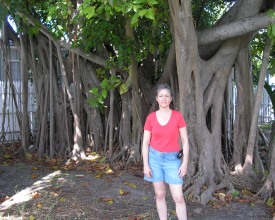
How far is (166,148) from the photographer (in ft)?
13.1

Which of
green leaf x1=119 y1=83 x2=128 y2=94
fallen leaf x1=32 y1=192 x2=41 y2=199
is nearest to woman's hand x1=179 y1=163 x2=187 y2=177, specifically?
fallen leaf x1=32 y1=192 x2=41 y2=199

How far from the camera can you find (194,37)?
568 cm

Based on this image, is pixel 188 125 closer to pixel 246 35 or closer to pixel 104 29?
pixel 246 35

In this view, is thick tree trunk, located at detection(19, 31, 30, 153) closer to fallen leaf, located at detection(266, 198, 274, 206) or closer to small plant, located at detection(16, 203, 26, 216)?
small plant, located at detection(16, 203, 26, 216)

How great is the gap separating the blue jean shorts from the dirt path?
868mm

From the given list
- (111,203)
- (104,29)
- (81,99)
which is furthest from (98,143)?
(111,203)

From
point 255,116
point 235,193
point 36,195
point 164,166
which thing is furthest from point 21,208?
point 255,116

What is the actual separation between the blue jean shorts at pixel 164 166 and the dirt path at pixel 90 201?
0.87 m

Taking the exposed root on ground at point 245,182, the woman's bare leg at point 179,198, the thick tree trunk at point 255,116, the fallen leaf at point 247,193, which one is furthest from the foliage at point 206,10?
the woman's bare leg at point 179,198

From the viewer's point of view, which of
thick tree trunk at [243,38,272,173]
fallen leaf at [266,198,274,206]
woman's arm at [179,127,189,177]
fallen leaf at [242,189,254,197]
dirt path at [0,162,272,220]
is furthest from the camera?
thick tree trunk at [243,38,272,173]

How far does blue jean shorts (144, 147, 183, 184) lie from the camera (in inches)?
157

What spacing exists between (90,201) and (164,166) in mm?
1565

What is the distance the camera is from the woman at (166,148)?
3969mm

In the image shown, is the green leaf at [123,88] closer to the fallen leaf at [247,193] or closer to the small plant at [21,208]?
the fallen leaf at [247,193]
